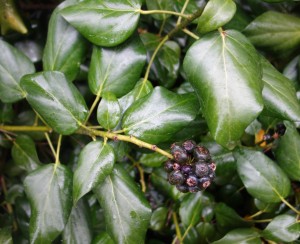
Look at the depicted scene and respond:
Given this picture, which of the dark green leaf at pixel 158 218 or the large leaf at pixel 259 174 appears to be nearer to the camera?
the large leaf at pixel 259 174

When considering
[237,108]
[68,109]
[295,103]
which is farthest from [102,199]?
[295,103]

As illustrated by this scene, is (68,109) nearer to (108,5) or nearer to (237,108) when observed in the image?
(108,5)

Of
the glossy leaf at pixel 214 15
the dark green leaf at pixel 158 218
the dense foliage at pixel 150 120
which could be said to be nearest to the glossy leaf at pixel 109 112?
the dense foliage at pixel 150 120

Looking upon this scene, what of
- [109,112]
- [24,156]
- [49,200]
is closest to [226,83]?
[109,112]

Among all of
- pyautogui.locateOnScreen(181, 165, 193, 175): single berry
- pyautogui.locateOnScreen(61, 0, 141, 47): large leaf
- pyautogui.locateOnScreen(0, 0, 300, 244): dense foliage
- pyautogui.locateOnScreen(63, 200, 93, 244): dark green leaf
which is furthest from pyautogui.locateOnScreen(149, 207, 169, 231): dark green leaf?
pyautogui.locateOnScreen(61, 0, 141, 47): large leaf

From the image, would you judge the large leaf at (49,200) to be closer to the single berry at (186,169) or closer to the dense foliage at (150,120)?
the dense foliage at (150,120)

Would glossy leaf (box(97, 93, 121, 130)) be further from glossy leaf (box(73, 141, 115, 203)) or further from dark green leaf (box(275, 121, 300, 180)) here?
dark green leaf (box(275, 121, 300, 180))

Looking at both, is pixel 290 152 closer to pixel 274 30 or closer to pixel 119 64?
pixel 274 30
